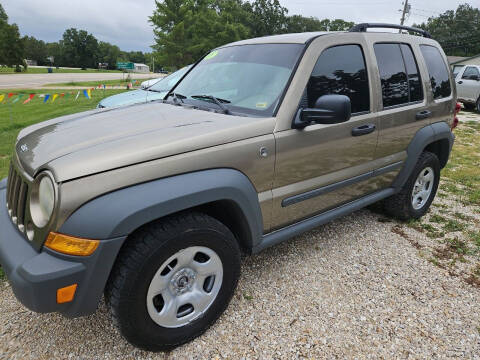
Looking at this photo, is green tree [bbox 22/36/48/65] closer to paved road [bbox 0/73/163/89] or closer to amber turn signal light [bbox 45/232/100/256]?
paved road [bbox 0/73/163/89]

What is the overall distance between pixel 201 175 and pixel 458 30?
88291 millimetres

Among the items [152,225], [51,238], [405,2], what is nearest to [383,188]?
[152,225]

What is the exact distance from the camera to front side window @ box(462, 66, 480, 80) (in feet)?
42.7

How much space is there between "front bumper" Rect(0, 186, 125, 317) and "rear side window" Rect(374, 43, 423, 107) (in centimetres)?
256

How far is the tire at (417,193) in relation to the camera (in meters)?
3.64

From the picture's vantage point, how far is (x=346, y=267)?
119 inches

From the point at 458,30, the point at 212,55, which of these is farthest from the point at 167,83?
the point at 458,30

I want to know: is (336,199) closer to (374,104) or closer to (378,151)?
(378,151)

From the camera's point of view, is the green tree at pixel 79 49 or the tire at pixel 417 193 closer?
the tire at pixel 417 193

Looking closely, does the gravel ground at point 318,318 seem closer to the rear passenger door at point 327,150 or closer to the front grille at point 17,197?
the rear passenger door at point 327,150

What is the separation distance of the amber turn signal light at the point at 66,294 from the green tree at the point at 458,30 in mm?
74747

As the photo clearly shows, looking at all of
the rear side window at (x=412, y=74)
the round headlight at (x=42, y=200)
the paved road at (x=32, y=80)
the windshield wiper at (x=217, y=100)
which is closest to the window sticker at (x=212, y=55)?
the windshield wiper at (x=217, y=100)

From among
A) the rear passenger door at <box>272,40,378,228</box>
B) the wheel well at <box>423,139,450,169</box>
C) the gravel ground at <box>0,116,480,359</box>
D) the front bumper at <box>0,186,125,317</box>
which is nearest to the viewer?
the front bumper at <box>0,186,125,317</box>

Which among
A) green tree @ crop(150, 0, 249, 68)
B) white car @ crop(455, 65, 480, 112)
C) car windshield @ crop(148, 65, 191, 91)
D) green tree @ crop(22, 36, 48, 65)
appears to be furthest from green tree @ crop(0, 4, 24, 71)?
white car @ crop(455, 65, 480, 112)
